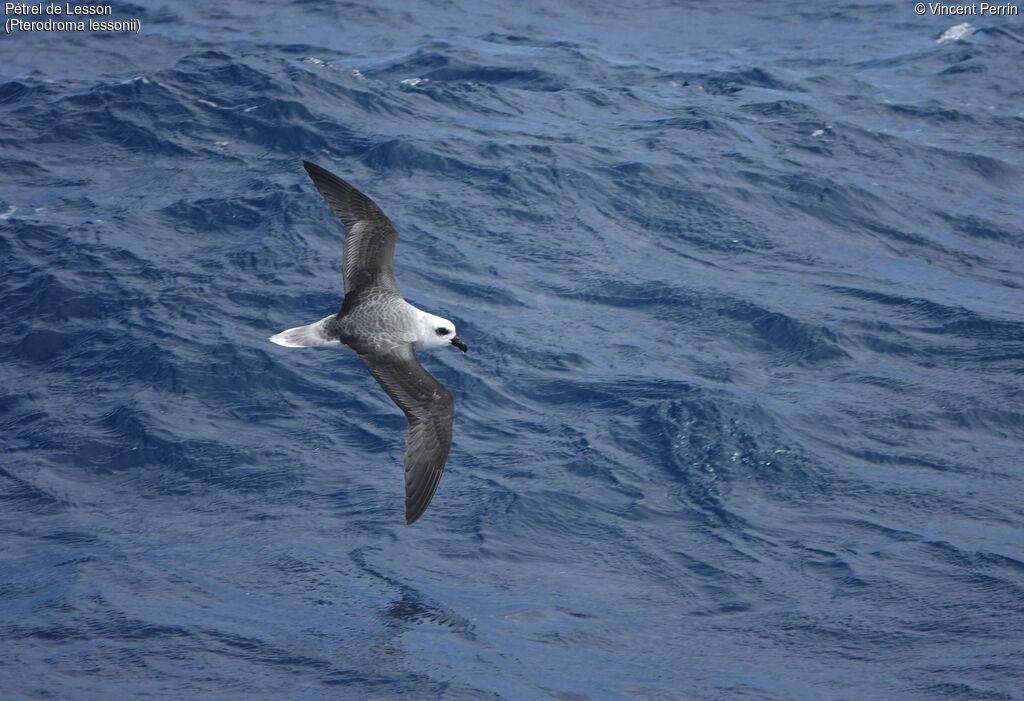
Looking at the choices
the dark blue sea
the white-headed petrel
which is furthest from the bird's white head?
the dark blue sea

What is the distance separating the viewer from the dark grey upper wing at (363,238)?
1596cm

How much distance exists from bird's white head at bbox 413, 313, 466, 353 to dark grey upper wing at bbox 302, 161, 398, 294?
752mm

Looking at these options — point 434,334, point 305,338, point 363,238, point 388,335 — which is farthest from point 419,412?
point 363,238

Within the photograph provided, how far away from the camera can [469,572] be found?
16484 mm

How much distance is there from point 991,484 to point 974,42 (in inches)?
690

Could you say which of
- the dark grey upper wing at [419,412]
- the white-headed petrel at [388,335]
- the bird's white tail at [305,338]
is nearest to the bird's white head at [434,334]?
the white-headed petrel at [388,335]

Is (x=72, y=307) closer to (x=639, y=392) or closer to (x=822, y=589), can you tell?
(x=639, y=392)

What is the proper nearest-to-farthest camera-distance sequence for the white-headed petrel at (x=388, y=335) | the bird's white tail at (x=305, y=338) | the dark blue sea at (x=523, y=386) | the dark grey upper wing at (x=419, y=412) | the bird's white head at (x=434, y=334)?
the dark grey upper wing at (x=419, y=412)
the white-headed petrel at (x=388, y=335)
the bird's white tail at (x=305, y=338)
the bird's white head at (x=434, y=334)
the dark blue sea at (x=523, y=386)

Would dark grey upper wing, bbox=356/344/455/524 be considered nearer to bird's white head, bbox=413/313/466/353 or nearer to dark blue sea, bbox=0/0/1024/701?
bird's white head, bbox=413/313/466/353

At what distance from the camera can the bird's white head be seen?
1534 cm

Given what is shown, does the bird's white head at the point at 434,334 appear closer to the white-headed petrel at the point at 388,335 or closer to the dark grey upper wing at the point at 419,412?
the white-headed petrel at the point at 388,335

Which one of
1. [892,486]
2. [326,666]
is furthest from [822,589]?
[326,666]

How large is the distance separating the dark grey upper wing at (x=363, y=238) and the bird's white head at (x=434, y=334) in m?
0.75

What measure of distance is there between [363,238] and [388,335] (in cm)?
164
